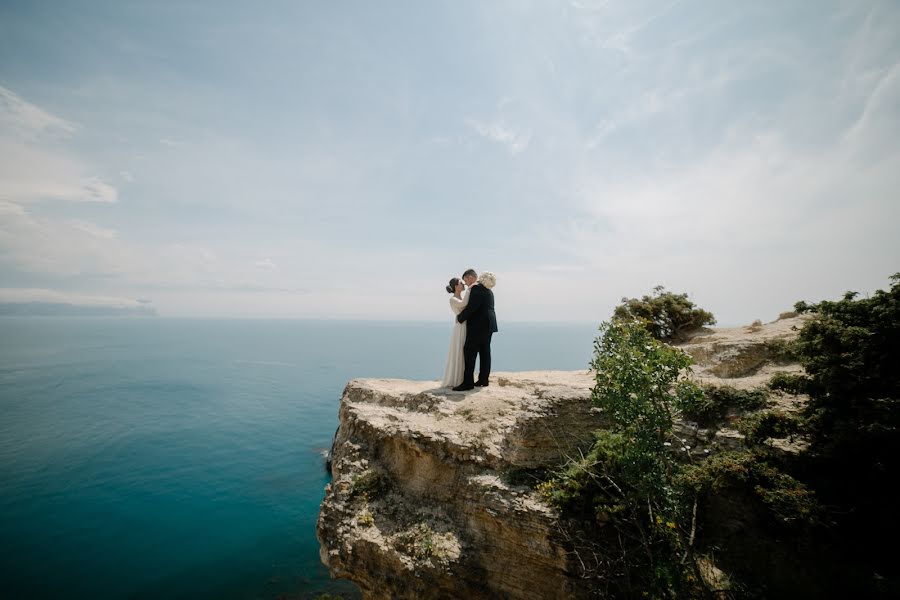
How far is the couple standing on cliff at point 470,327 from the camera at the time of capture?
12305 millimetres

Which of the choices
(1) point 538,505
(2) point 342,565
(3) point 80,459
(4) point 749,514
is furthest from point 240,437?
(4) point 749,514

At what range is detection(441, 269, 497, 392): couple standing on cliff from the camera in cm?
1230

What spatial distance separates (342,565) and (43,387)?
115 metres

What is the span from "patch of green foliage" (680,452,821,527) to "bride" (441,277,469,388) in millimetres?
7366

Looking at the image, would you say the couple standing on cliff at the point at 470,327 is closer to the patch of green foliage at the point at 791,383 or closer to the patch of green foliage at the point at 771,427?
the patch of green foliage at the point at 771,427

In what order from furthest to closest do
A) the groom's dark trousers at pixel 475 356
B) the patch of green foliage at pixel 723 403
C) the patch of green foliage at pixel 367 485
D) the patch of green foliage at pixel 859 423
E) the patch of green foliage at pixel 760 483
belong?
the groom's dark trousers at pixel 475 356
the patch of green foliage at pixel 367 485
the patch of green foliage at pixel 723 403
the patch of green foliage at pixel 760 483
the patch of green foliage at pixel 859 423

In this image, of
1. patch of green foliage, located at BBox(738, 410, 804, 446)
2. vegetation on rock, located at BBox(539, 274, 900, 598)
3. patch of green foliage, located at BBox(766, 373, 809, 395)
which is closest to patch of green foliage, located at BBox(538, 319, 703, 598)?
vegetation on rock, located at BBox(539, 274, 900, 598)

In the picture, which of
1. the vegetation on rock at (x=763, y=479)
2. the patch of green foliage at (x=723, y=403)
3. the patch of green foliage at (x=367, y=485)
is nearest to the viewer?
the vegetation on rock at (x=763, y=479)

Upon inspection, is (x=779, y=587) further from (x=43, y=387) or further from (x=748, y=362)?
(x=43, y=387)

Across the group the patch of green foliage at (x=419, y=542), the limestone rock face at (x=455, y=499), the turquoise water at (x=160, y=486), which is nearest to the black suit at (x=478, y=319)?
the limestone rock face at (x=455, y=499)

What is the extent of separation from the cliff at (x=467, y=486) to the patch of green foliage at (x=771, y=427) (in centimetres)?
55

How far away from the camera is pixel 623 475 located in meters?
7.32

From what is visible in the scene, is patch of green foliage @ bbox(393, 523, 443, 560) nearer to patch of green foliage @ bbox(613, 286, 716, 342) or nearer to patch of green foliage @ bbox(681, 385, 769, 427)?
patch of green foliage @ bbox(681, 385, 769, 427)

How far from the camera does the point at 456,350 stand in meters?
13.2
